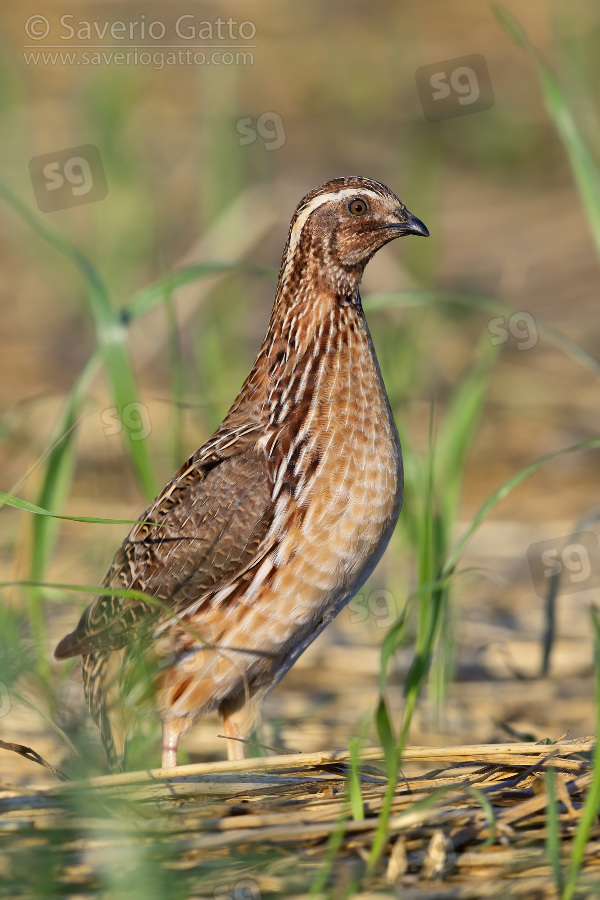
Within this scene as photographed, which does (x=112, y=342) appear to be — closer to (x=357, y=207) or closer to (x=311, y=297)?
(x=311, y=297)

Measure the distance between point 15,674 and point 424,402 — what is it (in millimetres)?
7057

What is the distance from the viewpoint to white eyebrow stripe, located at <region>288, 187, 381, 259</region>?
499 cm

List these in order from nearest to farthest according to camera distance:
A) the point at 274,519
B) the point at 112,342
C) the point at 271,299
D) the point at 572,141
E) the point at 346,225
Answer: the point at 274,519
the point at 346,225
the point at 572,141
the point at 112,342
the point at 271,299

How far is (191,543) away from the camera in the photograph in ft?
15.9

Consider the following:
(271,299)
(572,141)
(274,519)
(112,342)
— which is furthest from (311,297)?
(271,299)

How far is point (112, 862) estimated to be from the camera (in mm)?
3092

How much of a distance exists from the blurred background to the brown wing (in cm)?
45

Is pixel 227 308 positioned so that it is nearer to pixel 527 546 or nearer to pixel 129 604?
pixel 527 546

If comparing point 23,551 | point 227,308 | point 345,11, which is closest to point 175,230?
point 227,308

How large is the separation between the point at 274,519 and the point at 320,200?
141cm

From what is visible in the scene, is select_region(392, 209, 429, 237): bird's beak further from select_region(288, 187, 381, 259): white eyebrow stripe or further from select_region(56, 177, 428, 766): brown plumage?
select_region(288, 187, 381, 259): white eyebrow stripe

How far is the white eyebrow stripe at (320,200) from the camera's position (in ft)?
16.4

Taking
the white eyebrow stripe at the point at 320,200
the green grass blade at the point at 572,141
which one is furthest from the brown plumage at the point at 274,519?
the green grass blade at the point at 572,141

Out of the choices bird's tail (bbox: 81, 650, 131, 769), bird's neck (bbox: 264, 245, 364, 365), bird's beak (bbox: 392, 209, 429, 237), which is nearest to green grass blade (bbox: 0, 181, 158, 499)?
bird's neck (bbox: 264, 245, 364, 365)
